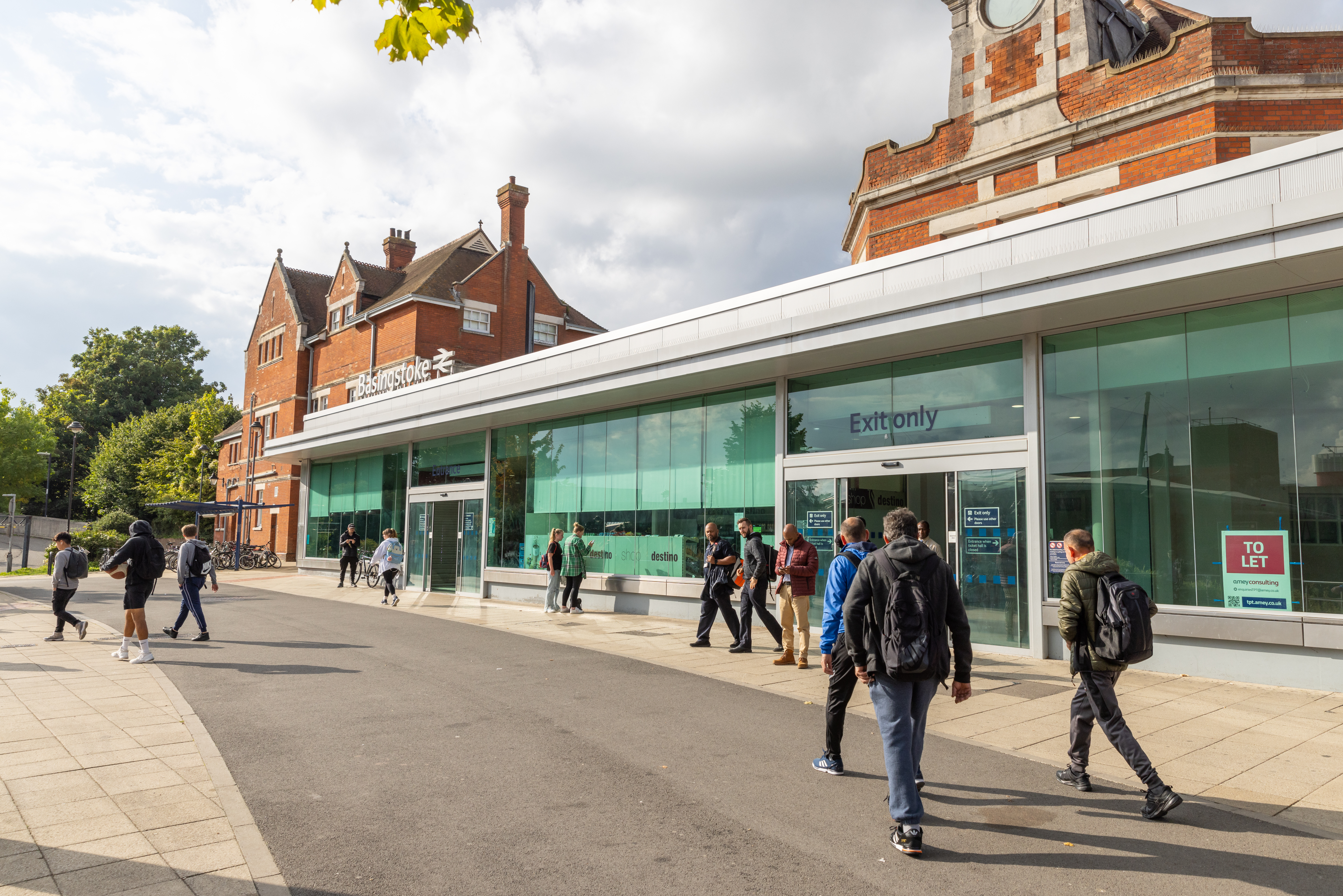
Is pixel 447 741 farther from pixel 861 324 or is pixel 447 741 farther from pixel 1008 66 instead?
pixel 1008 66

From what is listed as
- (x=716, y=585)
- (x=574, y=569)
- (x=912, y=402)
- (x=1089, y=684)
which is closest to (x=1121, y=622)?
(x=1089, y=684)

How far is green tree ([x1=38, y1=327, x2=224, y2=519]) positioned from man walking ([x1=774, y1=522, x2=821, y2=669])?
76712mm

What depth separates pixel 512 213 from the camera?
3741 cm

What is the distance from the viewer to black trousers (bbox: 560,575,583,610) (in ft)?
55.5

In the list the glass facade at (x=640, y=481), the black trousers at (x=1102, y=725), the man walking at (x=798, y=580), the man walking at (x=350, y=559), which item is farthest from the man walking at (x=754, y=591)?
the man walking at (x=350, y=559)

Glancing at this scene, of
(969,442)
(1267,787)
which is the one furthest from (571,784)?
(969,442)

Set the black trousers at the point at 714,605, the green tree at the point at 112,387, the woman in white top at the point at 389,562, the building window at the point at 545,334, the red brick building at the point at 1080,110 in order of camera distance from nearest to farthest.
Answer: the black trousers at the point at 714,605
the red brick building at the point at 1080,110
the woman in white top at the point at 389,562
the building window at the point at 545,334
the green tree at the point at 112,387

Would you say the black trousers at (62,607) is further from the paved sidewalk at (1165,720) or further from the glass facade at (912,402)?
the glass facade at (912,402)

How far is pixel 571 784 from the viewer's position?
5.52 metres

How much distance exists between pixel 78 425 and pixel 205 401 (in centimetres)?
1977

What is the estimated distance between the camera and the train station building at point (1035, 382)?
8.98 meters

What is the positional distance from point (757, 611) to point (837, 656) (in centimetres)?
591

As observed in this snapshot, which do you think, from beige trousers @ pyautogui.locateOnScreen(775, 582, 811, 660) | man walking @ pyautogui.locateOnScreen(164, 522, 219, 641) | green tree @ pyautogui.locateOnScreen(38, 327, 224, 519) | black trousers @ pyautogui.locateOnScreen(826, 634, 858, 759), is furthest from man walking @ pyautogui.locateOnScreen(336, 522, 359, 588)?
green tree @ pyautogui.locateOnScreen(38, 327, 224, 519)

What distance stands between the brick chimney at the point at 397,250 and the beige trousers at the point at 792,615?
120 ft
